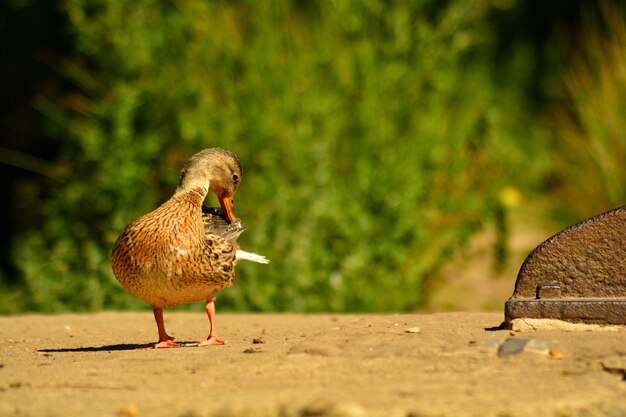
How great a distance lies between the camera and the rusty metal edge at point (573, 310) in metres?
5.70

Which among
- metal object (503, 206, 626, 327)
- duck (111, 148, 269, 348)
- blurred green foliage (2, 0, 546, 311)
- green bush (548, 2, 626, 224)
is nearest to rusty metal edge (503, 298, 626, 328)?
metal object (503, 206, 626, 327)

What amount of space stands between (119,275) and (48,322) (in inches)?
87.0

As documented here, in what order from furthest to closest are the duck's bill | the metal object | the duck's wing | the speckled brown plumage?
the duck's bill
the duck's wing
the speckled brown plumage
the metal object

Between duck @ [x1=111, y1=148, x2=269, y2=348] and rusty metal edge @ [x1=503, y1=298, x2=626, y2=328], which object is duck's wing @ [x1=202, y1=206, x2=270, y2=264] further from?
rusty metal edge @ [x1=503, y1=298, x2=626, y2=328]

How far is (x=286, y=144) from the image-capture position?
1002cm

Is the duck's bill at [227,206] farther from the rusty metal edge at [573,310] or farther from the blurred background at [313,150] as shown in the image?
the blurred background at [313,150]

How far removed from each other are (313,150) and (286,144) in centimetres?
25

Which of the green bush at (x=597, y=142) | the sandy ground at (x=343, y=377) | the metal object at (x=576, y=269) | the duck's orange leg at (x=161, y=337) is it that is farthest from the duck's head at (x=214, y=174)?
the green bush at (x=597, y=142)

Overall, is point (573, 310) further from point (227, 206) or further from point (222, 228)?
point (227, 206)

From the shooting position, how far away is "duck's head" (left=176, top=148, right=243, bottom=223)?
693cm

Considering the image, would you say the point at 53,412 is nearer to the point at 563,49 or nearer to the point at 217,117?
the point at 217,117

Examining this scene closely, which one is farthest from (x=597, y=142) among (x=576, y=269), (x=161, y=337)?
(x=161, y=337)

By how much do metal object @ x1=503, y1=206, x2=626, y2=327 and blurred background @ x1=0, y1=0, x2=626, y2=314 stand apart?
12.5 ft

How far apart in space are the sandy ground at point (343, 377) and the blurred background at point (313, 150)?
3.61 m
